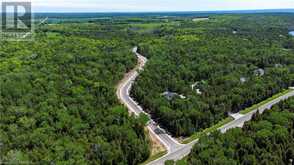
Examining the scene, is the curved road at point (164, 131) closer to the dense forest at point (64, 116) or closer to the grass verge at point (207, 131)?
the grass verge at point (207, 131)

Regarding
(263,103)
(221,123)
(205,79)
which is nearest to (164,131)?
(221,123)

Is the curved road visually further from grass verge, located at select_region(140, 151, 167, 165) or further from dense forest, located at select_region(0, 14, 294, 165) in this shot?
dense forest, located at select_region(0, 14, 294, 165)

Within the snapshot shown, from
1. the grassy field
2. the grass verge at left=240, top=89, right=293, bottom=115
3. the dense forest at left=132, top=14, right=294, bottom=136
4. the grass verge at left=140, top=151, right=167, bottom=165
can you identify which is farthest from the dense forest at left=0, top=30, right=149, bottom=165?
the grass verge at left=240, top=89, right=293, bottom=115

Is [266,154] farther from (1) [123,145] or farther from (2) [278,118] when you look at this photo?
(1) [123,145]

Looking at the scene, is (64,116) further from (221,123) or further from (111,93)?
(221,123)

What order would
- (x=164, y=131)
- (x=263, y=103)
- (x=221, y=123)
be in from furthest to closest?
(x=263, y=103) < (x=221, y=123) < (x=164, y=131)

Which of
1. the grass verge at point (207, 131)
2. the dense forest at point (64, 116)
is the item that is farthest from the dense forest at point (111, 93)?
the grass verge at point (207, 131)

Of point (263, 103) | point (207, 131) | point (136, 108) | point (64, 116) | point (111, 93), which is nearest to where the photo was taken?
point (64, 116)

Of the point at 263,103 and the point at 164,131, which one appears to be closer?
the point at 164,131
